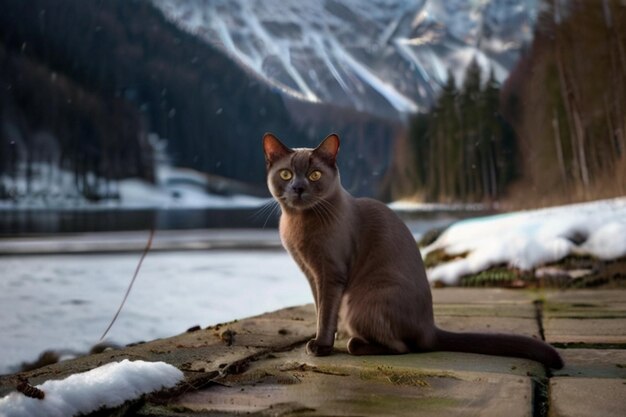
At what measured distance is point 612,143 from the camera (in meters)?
4.08

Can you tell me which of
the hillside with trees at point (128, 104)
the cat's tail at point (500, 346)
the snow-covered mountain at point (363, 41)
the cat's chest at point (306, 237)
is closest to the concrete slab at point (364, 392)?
the cat's tail at point (500, 346)

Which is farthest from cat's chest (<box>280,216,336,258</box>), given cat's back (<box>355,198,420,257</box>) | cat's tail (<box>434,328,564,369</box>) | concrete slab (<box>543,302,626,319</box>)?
concrete slab (<box>543,302,626,319</box>)

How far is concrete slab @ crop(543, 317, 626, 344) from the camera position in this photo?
193cm

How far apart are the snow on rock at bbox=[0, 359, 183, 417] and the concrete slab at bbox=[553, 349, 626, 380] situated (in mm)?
967

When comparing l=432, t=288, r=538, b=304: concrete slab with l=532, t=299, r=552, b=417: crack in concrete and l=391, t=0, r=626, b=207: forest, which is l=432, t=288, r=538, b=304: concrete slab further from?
l=532, t=299, r=552, b=417: crack in concrete

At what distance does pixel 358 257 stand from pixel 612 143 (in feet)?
9.80

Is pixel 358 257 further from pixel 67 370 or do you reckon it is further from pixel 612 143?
pixel 612 143

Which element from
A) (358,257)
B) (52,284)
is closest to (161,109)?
(52,284)

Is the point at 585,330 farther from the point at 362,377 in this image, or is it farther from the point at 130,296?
the point at 130,296

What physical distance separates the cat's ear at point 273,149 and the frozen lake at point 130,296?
4.02 ft

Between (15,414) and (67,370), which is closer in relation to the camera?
(15,414)

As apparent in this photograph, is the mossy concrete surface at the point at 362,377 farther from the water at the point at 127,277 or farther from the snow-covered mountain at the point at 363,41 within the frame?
→ the snow-covered mountain at the point at 363,41

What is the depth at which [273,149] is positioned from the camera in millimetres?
1799

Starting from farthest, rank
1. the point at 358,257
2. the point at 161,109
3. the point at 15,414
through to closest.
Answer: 1. the point at 161,109
2. the point at 358,257
3. the point at 15,414
